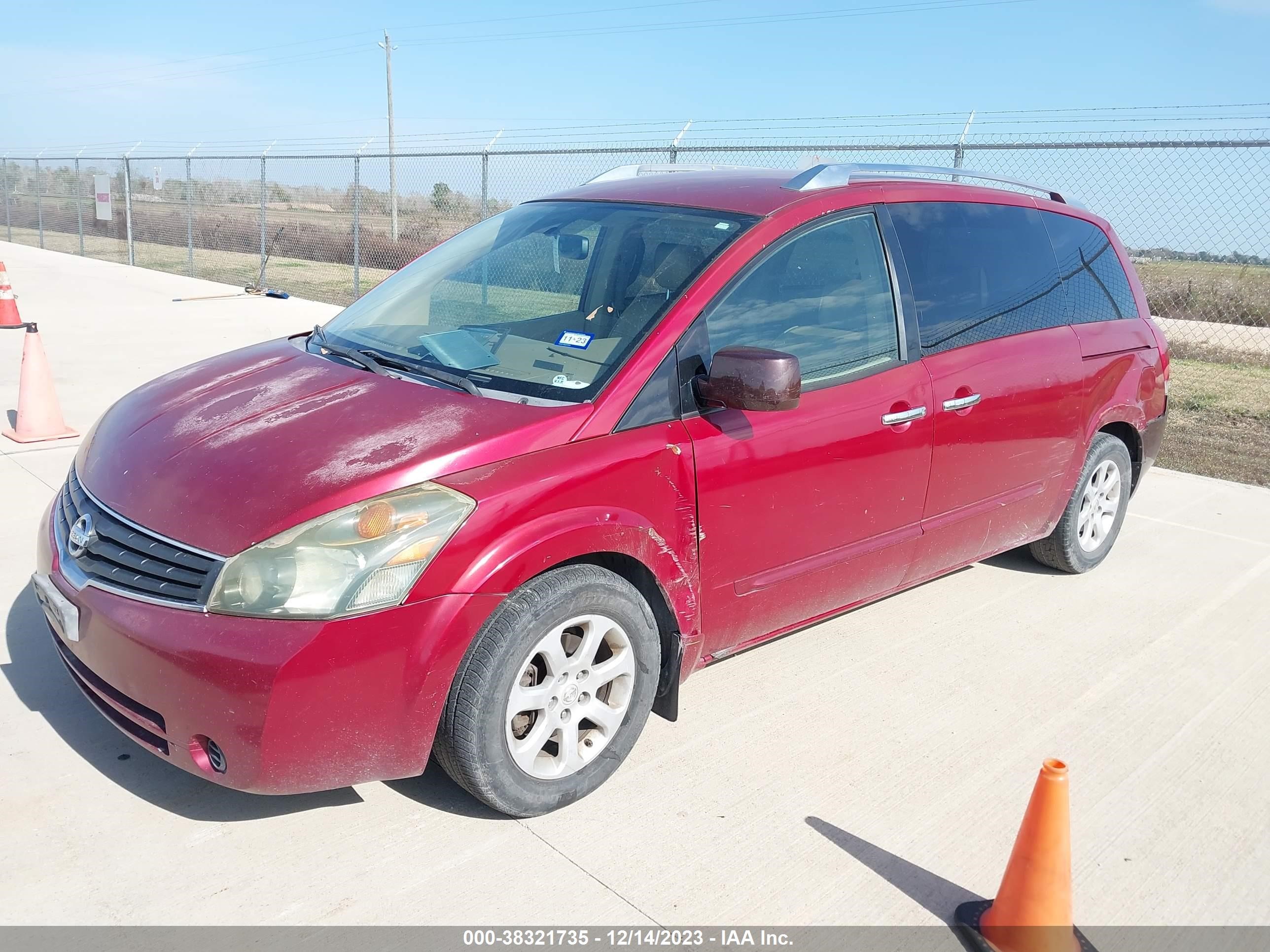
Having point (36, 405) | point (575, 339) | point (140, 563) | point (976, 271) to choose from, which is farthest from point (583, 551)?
point (36, 405)

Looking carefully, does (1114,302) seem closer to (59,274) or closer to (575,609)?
(575,609)

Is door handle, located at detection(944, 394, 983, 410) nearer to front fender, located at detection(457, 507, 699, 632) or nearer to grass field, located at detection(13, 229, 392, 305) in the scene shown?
front fender, located at detection(457, 507, 699, 632)

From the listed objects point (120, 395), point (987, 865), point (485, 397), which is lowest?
point (987, 865)

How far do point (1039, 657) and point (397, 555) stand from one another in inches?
111

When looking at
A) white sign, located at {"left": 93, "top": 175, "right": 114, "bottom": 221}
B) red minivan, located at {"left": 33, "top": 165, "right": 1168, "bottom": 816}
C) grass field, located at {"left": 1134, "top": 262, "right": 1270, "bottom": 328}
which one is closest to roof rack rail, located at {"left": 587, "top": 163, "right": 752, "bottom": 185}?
red minivan, located at {"left": 33, "top": 165, "right": 1168, "bottom": 816}

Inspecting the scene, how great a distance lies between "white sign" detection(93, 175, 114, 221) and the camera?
21.1 metres

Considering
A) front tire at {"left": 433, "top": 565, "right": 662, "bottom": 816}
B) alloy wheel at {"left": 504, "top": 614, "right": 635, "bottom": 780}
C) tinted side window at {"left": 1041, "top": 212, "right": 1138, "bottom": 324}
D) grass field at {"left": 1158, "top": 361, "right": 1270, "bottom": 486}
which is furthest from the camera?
grass field at {"left": 1158, "top": 361, "right": 1270, "bottom": 486}

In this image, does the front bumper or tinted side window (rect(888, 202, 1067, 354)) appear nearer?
the front bumper

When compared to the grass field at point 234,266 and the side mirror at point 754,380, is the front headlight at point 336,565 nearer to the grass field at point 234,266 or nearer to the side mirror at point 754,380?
the side mirror at point 754,380

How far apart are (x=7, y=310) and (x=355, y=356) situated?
28.4 ft

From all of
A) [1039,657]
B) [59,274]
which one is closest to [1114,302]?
[1039,657]

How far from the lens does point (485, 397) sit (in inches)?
124

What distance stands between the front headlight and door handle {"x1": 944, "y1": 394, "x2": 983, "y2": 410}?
6.82ft

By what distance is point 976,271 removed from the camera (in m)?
4.21
